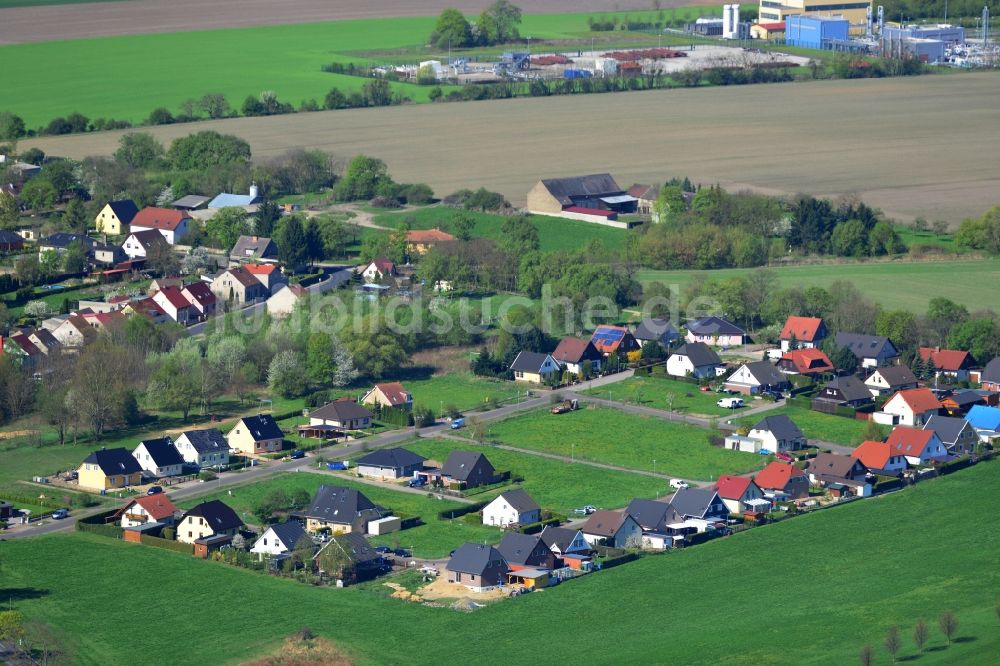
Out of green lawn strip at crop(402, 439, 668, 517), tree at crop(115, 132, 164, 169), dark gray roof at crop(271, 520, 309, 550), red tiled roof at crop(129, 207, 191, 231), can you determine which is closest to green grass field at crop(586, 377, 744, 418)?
green lawn strip at crop(402, 439, 668, 517)

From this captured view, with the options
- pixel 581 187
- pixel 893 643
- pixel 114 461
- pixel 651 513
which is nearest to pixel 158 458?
pixel 114 461

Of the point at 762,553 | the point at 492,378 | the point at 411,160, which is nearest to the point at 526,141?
the point at 411,160

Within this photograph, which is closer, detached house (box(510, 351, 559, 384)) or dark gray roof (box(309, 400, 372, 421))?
dark gray roof (box(309, 400, 372, 421))

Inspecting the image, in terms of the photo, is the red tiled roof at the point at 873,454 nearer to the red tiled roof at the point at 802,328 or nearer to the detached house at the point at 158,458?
the red tiled roof at the point at 802,328

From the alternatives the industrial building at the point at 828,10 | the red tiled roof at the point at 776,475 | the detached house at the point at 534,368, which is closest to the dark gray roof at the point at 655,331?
the detached house at the point at 534,368

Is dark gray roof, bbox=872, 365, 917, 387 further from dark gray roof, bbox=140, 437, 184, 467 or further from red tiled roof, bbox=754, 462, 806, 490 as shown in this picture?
dark gray roof, bbox=140, 437, 184, 467
